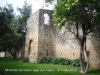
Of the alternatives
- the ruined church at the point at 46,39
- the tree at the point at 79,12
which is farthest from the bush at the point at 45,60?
the tree at the point at 79,12

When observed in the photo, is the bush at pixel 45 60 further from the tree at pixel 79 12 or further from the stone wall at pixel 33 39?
the tree at pixel 79 12

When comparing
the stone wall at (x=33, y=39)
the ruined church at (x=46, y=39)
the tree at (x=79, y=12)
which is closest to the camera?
the tree at (x=79, y=12)

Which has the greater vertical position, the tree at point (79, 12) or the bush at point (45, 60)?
the tree at point (79, 12)

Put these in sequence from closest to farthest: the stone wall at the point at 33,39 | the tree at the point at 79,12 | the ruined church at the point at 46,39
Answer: the tree at the point at 79,12 → the ruined church at the point at 46,39 → the stone wall at the point at 33,39

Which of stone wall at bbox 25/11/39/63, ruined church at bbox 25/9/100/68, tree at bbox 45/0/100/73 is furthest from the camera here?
stone wall at bbox 25/11/39/63

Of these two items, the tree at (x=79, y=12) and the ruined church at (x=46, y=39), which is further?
the ruined church at (x=46, y=39)

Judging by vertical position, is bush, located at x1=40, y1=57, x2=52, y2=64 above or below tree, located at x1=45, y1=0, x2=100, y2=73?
below

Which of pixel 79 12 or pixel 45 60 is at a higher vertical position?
pixel 79 12

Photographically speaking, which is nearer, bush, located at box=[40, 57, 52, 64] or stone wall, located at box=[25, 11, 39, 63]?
bush, located at box=[40, 57, 52, 64]

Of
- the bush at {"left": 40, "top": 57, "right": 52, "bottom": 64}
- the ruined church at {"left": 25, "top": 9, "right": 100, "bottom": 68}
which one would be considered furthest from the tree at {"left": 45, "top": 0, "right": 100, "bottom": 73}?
the bush at {"left": 40, "top": 57, "right": 52, "bottom": 64}

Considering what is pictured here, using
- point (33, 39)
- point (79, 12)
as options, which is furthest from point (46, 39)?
point (79, 12)

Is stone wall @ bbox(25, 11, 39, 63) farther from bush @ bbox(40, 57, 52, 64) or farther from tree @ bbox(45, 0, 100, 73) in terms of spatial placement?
tree @ bbox(45, 0, 100, 73)

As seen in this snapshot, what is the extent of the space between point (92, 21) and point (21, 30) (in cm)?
1946

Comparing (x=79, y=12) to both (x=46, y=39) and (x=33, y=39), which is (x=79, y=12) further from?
(x=33, y=39)
